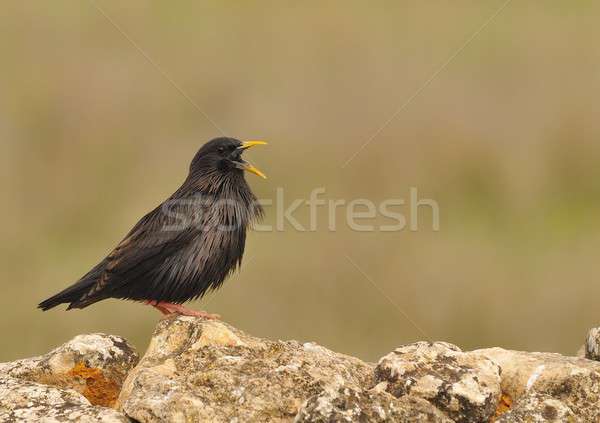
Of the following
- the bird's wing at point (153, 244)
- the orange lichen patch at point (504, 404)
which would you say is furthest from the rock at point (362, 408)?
the bird's wing at point (153, 244)

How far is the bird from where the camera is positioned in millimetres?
11672

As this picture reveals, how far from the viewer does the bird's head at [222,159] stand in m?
12.7

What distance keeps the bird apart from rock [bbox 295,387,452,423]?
476 cm

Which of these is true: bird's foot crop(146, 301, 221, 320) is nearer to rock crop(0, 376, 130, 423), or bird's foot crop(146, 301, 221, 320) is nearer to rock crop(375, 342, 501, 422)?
rock crop(0, 376, 130, 423)

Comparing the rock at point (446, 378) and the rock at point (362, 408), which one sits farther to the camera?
the rock at point (446, 378)

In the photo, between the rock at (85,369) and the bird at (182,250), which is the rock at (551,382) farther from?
the bird at (182,250)

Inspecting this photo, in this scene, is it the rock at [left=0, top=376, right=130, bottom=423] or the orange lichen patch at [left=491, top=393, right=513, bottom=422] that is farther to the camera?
the orange lichen patch at [left=491, top=393, right=513, bottom=422]

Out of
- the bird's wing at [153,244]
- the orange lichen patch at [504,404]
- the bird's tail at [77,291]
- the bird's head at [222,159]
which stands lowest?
the orange lichen patch at [504,404]

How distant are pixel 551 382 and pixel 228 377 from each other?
2.73 m

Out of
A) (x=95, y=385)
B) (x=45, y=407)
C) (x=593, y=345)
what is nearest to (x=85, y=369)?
(x=95, y=385)

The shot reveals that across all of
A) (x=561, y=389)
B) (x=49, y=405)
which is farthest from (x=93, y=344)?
(x=561, y=389)

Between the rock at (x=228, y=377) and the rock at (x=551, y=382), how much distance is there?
1283mm

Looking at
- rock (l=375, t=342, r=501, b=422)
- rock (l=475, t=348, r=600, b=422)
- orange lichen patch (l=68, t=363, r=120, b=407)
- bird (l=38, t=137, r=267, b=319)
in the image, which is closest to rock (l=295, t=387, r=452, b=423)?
rock (l=375, t=342, r=501, b=422)

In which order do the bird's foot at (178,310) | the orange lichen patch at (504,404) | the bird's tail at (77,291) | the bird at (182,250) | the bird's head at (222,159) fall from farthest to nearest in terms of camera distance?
the bird's head at (222,159)
the bird's tail at (77,291)
the bird at (182,250)
the bird's foot at (178,310)
the orange lichen patch at (504,404)
